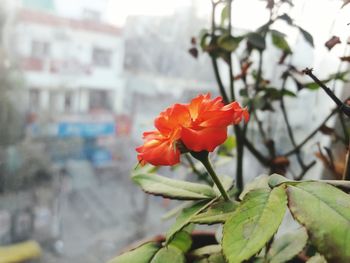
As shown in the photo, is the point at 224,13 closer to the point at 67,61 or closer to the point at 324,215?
the point at 324,215

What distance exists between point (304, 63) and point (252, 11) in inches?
9.8

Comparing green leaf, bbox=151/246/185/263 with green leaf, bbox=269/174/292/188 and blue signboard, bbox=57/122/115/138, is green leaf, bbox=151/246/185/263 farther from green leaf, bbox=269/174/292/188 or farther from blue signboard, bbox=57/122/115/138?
blue signboard, bbox=57/122/115/138

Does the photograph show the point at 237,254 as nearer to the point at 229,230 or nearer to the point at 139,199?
the point at 229,230

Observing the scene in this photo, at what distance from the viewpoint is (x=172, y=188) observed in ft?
1.16

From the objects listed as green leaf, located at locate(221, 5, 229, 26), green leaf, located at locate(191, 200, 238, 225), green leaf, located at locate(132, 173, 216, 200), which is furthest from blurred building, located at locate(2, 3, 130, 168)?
green leaf, located at locate(191, 200, 238, 225)

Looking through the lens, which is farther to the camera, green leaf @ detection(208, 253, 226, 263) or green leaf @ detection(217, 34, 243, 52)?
green leaf @ detection(217, 34, 243, 52)

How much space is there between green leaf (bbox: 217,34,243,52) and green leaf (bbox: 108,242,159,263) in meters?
0.26

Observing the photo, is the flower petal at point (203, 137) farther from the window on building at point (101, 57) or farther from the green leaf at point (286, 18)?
the window on building at point (101, 57)

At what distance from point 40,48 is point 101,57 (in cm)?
18

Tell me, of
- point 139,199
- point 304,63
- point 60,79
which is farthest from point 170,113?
point 139,199

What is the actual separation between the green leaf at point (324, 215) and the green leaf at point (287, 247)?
0.15m

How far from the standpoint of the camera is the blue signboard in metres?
1.12

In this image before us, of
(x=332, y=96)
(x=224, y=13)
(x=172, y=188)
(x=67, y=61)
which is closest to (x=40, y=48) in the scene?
(x=67, y=61)

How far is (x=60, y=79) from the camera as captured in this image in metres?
1.09
